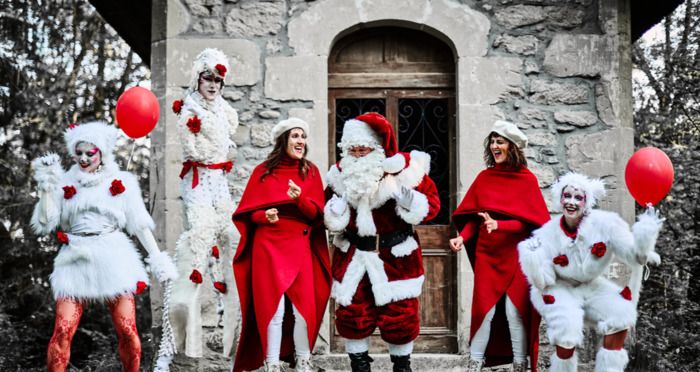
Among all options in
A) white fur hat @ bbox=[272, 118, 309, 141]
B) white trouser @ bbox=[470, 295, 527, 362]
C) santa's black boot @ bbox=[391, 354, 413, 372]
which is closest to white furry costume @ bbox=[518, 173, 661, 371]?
white trouser @ bbox=[470, 295, 527, 362]

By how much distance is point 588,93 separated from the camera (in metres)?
6.49

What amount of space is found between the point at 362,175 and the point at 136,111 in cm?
156

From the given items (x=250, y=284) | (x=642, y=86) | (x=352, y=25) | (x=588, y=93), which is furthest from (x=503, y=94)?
(x=642, y=86)

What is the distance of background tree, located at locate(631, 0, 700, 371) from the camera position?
8.29 metres

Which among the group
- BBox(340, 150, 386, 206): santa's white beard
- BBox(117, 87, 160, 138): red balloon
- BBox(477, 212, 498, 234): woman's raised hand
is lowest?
BBox(477, 212, 498, 234): woman's raised hand

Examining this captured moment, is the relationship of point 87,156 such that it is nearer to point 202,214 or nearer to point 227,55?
point 202,214

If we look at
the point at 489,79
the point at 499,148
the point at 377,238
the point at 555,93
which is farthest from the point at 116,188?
the point at 555,93

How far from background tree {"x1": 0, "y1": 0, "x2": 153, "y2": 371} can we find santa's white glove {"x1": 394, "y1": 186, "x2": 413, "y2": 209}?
5691 mm

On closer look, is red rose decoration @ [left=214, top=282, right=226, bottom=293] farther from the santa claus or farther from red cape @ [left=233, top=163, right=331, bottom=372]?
the santa claus

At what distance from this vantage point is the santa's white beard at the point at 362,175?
479 centimetres

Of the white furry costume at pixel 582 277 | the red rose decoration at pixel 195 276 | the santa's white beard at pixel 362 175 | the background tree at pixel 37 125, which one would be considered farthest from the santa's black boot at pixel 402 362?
the background tree at pixel 37 125

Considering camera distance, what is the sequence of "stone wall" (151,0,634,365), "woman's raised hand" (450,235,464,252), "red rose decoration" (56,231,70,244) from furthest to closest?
"stone wall" (151,0,634,365)
"red rose decoration" (56,231,70,244)
"woman's raised hand" (450,235,464,252)

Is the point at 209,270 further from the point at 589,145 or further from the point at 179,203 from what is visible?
the point at 589,145

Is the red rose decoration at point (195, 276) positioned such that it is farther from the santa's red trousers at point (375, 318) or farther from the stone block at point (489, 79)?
the stone block at point (489, 79)
